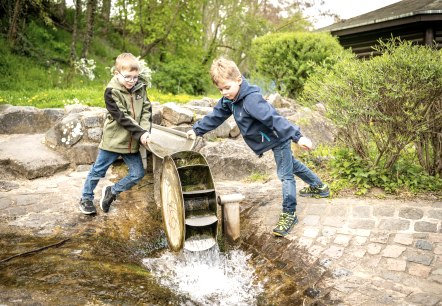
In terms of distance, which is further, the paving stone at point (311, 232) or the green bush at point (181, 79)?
the green bush at point (181, 79)

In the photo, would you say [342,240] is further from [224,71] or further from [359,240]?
[224,71]

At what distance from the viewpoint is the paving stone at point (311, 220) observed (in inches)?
169

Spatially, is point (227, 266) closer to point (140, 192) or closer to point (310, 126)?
point (140, 192)

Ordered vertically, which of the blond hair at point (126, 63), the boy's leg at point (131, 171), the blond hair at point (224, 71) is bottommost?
the boy's leg at point (131, 171)

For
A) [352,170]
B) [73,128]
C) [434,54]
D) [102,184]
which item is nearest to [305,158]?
[352,170]

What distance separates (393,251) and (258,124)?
5.76 ft

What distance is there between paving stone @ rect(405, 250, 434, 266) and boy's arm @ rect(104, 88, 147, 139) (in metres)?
2.85

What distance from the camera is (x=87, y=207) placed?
4.58 metres

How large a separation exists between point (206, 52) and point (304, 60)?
8.00 metres

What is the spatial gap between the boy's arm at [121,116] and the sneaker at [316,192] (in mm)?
2121

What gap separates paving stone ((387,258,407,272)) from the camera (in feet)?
11.2

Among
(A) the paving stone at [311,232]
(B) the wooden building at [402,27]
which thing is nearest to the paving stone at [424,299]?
(A) the paving stone at [311,232]

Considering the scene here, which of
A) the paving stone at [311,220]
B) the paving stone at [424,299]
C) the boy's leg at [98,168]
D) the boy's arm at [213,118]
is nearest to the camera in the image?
the paving stone at [424,299]

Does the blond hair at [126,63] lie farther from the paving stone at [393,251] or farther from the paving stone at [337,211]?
the paving stone at [393,251]
